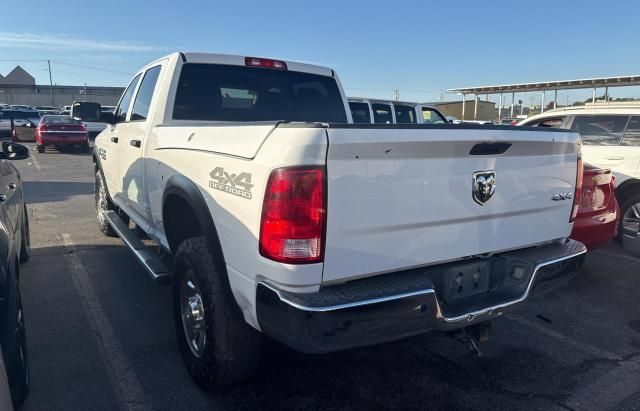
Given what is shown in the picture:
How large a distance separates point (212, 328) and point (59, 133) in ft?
62.8

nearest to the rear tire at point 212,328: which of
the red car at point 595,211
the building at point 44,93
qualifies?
the red car at point 595,211

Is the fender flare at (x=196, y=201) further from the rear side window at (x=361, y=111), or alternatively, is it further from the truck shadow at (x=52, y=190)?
the rear side window at (x=361, y=111)

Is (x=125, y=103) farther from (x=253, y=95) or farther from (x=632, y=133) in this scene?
(x=632, y=133)

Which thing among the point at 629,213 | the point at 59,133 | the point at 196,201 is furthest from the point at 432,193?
the point at 59,133

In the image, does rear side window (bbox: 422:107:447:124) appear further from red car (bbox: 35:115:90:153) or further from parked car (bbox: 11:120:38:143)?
parked car (bbox: 11:120:38:143)

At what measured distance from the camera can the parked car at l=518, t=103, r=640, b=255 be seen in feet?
20.8

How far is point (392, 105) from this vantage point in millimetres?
13664

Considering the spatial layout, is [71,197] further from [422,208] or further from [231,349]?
[422,208]

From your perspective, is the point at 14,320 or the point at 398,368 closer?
the point at 14,320

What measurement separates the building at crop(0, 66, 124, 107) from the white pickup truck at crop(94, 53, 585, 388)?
64.8 meters

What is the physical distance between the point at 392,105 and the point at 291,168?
12081mm

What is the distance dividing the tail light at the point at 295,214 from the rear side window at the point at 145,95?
254 cm

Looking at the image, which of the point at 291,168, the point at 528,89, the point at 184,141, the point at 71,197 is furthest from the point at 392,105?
the point at 528,89

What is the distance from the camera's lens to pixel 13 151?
3.89 meters
